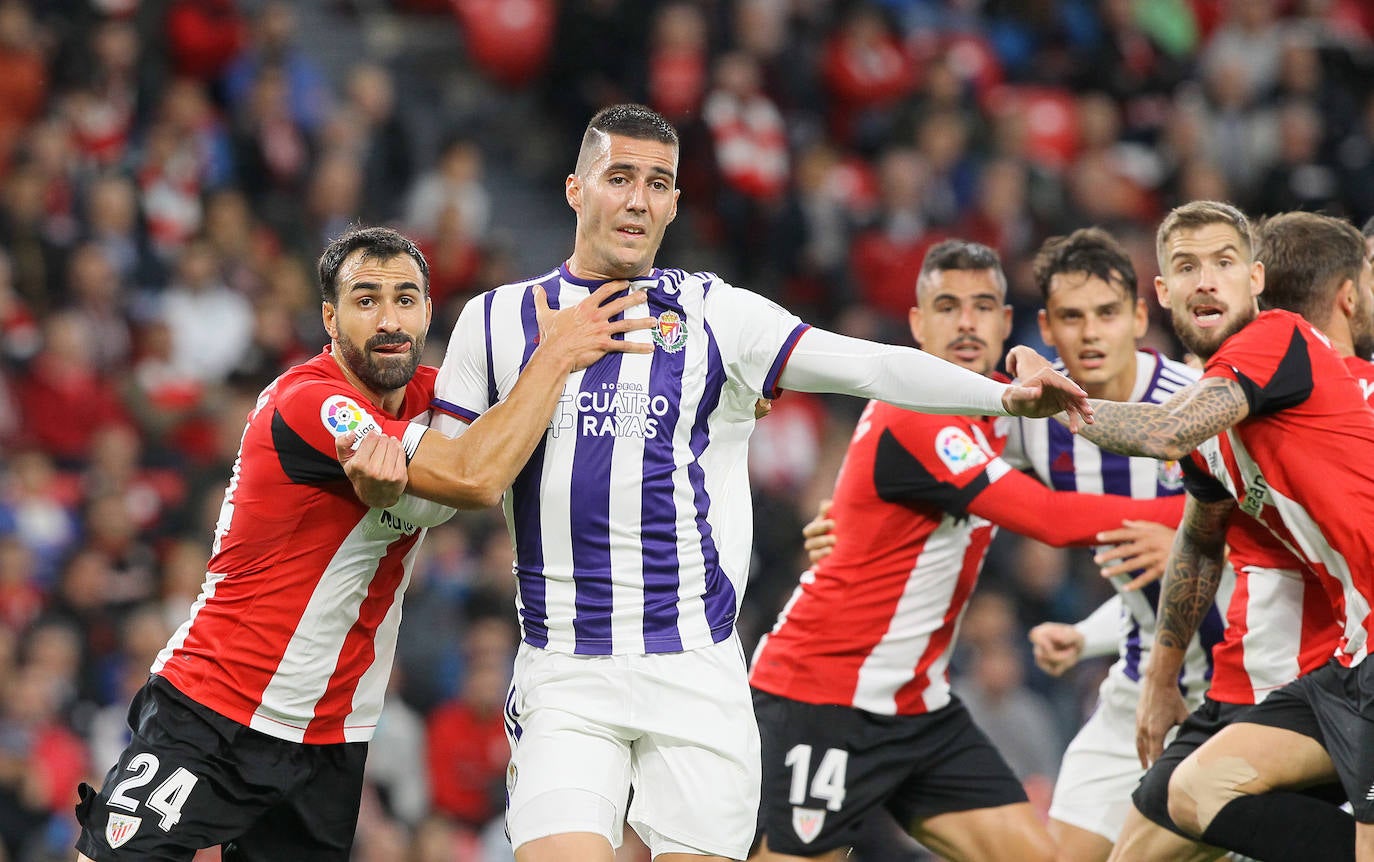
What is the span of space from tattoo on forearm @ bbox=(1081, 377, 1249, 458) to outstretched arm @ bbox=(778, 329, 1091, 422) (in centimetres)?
13

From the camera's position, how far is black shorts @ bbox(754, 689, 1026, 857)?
263 inches

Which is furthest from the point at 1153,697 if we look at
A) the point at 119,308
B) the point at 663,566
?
the point at 119,308

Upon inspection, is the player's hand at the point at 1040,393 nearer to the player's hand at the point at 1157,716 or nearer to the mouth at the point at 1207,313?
the mouth at the point at 1207,313

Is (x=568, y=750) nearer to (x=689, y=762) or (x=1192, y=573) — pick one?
(x=689, y=762)

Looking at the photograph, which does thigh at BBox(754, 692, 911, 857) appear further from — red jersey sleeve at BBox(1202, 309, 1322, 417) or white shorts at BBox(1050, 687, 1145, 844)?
red jersey sleeve at BBox(1202, 309, 1322, 417)

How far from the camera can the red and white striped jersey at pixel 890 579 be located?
21.5 ft

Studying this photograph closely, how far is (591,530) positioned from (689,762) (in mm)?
732

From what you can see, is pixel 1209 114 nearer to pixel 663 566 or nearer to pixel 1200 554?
pixel 1200 554

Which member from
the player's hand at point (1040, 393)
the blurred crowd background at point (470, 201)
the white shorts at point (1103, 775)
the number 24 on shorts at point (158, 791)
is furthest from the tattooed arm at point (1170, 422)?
the blurred crowd background at point (470, 201)

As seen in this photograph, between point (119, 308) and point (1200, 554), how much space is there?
8070 millimetres

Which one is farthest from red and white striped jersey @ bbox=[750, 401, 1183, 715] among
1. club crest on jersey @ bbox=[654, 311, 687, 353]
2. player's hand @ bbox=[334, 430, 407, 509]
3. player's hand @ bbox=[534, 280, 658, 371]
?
player's hand @ bbox=[334, 430, 407, 509]

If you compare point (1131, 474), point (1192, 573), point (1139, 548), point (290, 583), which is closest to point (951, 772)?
point (1139, 548)

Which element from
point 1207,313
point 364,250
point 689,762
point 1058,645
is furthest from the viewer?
point 1058,645

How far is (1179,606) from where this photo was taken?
614 centimetres
